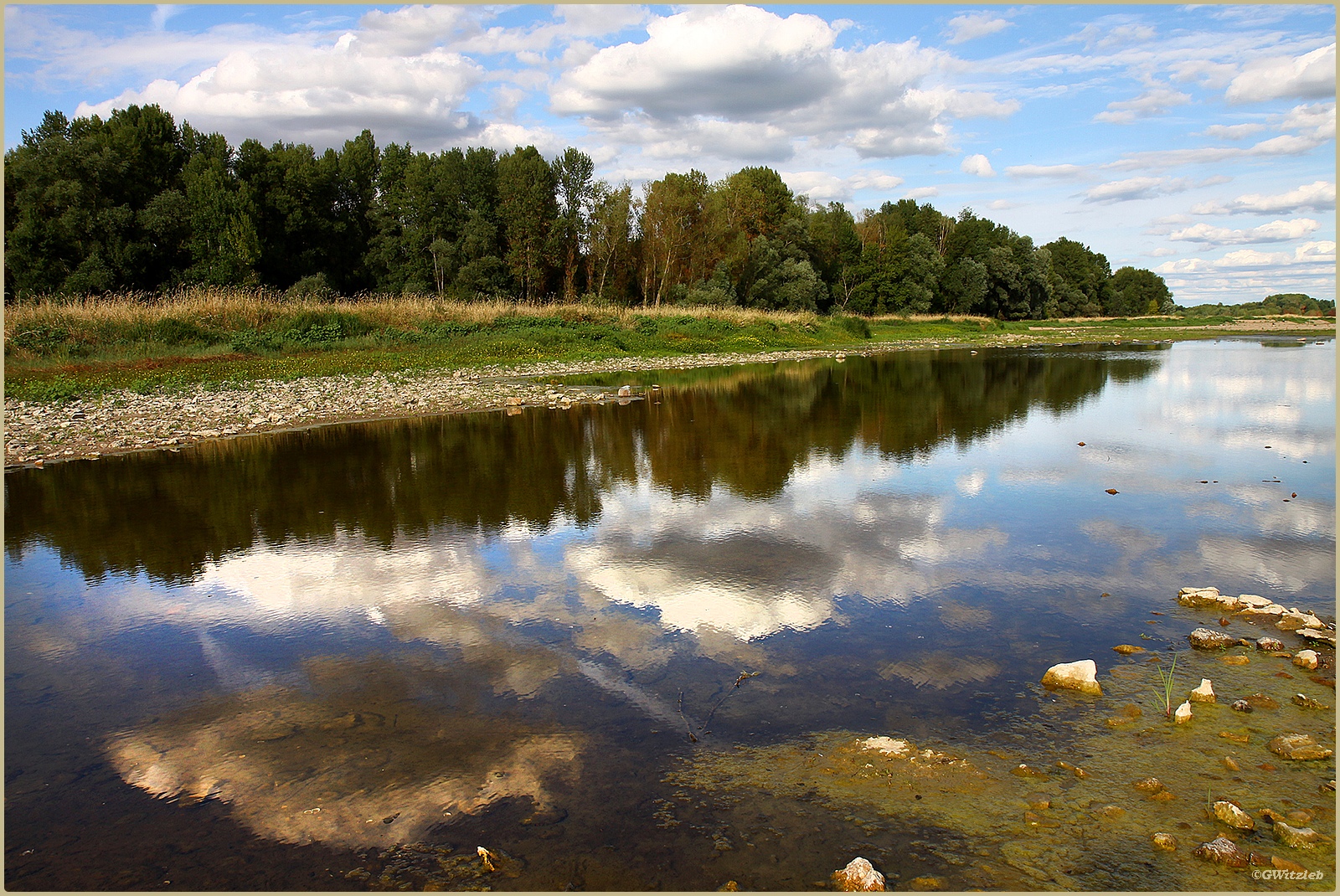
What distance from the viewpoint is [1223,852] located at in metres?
3.45

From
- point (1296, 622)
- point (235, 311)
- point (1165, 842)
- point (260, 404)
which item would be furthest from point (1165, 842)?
point (235, 311)

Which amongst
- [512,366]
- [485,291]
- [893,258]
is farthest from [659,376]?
[893,258]

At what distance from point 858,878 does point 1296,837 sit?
6.91 feet

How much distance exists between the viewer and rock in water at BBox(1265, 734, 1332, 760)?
4.20 m

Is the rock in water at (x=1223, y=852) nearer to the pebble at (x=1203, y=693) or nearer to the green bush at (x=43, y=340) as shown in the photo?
the pebble at (x=1203, y=693)

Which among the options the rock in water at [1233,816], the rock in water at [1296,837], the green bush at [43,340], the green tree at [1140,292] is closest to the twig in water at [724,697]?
the rock in water at [1233,816]

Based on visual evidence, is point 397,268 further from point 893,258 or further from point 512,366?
point 893,258

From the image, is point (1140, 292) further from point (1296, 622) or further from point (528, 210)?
point (1296, 622)

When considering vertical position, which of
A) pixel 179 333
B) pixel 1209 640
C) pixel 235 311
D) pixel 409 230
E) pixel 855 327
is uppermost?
pixel 409 230

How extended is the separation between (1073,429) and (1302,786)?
504 inches

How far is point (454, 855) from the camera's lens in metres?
3.59

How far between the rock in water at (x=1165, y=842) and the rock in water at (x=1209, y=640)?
97.7 inches

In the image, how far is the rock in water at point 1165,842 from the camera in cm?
353

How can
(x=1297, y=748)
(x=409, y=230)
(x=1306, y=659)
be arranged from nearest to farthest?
(x=1297, y=748)
(x=1306, y=659)
(x=409, y=230)
